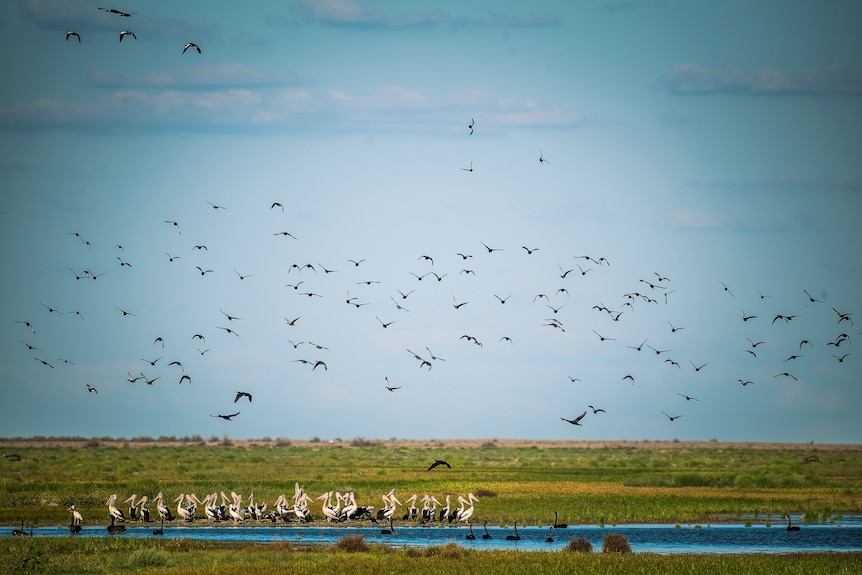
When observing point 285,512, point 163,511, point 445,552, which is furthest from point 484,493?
point 445,552

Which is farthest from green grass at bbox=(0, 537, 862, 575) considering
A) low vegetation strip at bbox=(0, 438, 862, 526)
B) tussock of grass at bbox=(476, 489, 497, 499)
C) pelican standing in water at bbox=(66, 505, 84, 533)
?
tussock of grass at bbox=(476, 489, 497, 499)

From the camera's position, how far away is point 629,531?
4200 cm

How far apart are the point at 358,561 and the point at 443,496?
2177 cm

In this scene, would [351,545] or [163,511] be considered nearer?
[351,545]

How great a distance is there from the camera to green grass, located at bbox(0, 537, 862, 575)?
29891 mm

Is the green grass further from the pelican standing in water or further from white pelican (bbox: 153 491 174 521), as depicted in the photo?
white pelican (bbox: 153 491 174 521)

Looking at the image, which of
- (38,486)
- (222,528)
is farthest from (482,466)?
(222,528)

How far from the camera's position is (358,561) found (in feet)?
103

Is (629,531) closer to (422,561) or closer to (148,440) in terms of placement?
(422,561)

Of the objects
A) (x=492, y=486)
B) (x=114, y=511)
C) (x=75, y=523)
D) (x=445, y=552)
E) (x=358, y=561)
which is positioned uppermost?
(x=492, y=486)

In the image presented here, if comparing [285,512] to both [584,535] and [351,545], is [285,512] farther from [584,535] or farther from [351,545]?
[584,535]

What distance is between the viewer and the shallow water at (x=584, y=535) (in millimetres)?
37406

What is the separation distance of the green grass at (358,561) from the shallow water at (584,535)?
3116 mm

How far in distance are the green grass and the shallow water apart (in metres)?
3.12
